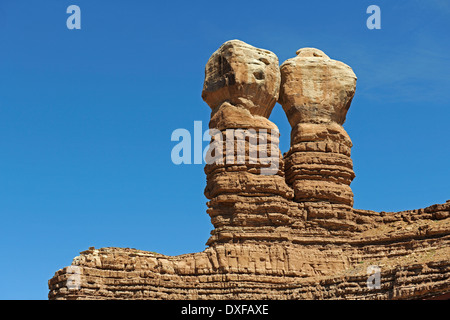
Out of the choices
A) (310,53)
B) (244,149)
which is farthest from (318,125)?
(244,149)

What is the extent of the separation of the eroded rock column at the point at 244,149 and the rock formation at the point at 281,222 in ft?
0.21

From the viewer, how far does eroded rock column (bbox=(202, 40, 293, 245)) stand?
200 ft

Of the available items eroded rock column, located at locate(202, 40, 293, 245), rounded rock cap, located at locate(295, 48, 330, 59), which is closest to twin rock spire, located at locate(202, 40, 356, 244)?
eroded rock column, located at locate(202, 40, 293, 245)

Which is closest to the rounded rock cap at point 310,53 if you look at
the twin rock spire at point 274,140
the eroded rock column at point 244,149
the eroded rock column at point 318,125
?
the eroded rock column at point 318,125

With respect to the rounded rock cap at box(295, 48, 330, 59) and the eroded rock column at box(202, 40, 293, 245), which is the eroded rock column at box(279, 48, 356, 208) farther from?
the eroded rock column at box(202, 40, 293, 245)

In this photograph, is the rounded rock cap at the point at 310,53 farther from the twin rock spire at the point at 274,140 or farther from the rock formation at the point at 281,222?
the twin rock spire at the point at 274,140

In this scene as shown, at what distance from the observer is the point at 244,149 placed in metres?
62.1

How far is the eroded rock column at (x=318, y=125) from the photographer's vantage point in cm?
6378

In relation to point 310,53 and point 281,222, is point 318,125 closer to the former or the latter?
point 310,53

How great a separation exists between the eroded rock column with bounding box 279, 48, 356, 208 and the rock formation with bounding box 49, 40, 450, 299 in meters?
0.06

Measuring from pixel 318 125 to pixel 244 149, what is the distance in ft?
18.3
